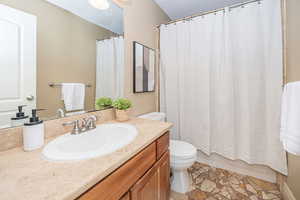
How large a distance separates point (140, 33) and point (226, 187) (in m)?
1.99

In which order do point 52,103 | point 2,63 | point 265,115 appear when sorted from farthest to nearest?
point 265,115, point 52,103, point 2,63

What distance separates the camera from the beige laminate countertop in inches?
15.1

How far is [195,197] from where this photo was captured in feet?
4.21

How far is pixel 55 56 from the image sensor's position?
33.6 inches

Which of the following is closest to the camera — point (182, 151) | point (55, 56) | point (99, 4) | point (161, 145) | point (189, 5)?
point (55, 56)

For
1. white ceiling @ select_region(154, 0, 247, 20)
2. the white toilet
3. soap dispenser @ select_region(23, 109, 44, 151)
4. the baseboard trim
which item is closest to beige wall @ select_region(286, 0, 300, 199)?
the baseboard trim

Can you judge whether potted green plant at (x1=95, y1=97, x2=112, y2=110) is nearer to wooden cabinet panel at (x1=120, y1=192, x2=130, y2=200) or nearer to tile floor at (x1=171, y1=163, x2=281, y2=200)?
wooden cabinet panel at (x1=120, y1=192, x2=130, y2=200)

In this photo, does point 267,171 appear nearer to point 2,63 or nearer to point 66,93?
point 66,93

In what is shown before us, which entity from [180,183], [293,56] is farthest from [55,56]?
[293,56]

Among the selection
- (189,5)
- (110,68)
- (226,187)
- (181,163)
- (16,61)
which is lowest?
(226,187)

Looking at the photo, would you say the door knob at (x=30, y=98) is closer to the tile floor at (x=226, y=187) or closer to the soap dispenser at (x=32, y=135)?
the soap dispenser at (x=32, y=135)

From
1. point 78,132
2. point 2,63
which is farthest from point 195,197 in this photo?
point 2,63

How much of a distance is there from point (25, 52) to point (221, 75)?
180 cm

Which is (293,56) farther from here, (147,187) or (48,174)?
(48,174)
